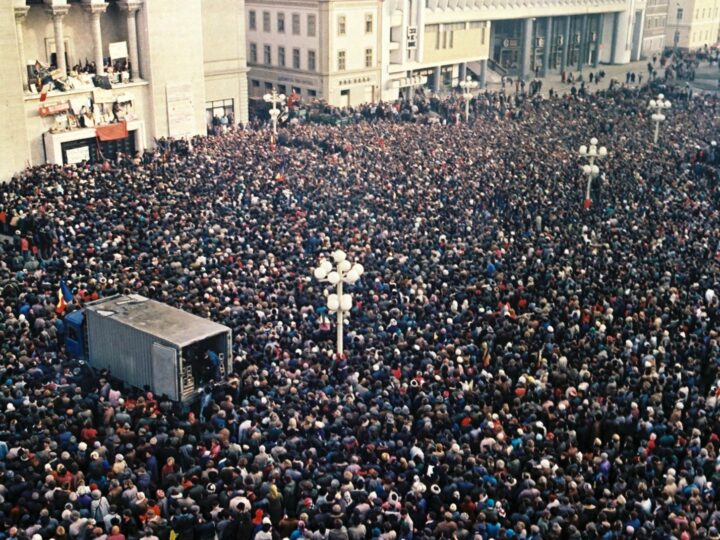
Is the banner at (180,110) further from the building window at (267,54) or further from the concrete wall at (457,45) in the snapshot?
the concrete wall at (457,45)

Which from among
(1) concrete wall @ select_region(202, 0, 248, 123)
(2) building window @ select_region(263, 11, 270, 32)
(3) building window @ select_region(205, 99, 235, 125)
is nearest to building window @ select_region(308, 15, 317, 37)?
(2) building window @ select_region(263, 11, 270, 32)

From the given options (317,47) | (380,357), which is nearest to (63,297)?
(380,357)

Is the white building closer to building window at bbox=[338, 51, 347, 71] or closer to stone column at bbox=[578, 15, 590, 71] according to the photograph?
stone column at bbox=[578, 15, 590, 71]

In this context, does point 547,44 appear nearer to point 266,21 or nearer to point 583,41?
point 583,41

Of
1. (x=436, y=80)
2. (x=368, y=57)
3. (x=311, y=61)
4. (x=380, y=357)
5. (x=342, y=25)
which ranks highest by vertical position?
(x=342, y=25)

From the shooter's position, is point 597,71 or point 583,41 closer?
point 597,71
